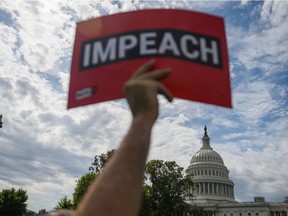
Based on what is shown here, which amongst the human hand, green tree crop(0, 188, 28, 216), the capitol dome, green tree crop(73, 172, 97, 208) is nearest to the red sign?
the human hand

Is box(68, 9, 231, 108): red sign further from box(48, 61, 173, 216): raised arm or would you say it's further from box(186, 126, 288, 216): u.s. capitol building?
box(186, 126, 288, 216): u.s. capitol building

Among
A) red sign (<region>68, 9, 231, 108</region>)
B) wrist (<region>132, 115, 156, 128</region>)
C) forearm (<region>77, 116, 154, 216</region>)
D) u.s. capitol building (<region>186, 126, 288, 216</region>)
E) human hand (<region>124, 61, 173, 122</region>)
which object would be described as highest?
u.s. capitol building (<region>186, 126, 288, 216</region>)

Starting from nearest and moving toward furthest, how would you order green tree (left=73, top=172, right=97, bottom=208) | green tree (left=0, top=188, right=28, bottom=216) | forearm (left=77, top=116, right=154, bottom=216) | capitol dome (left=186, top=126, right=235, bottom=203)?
forearm (left=77, top=116, right=154, bottom=216)
green tree (left=73, top=172, right=97, bottom=208)
green tree (left=0, top=188, right=28, bottom=216)
capitol dome (left=186, top=126, right=235, bottom=203)

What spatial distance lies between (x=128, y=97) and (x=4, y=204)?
51.9m

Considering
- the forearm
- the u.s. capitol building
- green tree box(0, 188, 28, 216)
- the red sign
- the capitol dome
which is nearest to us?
the forearm

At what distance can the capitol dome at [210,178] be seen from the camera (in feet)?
323

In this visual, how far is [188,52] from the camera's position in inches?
93.1

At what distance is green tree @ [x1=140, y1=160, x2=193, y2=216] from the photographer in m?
41.0

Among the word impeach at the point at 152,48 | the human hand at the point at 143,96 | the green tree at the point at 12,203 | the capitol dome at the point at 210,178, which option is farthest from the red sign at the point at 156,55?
the capitol dome at the point at 210,178

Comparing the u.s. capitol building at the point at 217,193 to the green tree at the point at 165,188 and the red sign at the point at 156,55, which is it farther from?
the red sign at the point at 156,55

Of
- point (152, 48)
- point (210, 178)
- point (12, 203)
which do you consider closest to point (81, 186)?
point (12, 203)

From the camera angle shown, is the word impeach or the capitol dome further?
the capitol dome

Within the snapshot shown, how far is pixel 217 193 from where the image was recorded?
99.2m

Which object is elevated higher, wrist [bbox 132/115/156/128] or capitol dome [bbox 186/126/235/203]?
capitol dome [bbox 186/126/235/203]
